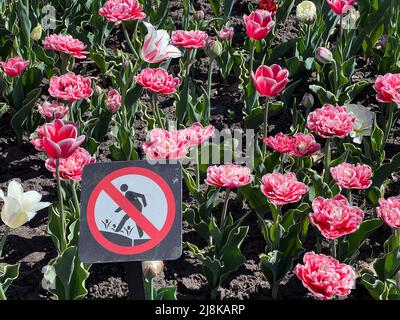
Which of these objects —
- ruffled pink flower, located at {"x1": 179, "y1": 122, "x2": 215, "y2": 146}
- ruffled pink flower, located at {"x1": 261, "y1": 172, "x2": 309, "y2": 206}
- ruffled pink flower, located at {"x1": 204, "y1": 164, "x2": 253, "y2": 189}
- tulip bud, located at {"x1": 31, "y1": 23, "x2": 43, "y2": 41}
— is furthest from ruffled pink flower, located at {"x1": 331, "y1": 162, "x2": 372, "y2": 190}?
tulip bud, located at {"x1": 31, "y1": 23, "x2": 43, "y2": 41}

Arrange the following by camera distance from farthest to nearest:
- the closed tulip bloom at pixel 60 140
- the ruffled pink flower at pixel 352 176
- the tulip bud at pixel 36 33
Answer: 1. the tulip bud at pixel 36 33
2. the ruffled pink flower at pixel 352 176
3. the closed tulip bloom at pixel 60 140

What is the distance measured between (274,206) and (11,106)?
1.07 m

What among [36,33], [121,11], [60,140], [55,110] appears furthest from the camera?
[36,33]

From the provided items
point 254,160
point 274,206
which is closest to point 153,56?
point 254,160

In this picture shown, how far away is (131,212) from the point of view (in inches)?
58.9

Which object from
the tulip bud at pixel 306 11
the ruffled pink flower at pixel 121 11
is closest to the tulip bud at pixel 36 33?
the ruffled pink flower at pixel 121 11

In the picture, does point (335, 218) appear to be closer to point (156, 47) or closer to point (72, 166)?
point (72, 166)

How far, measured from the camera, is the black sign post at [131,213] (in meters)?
1.49

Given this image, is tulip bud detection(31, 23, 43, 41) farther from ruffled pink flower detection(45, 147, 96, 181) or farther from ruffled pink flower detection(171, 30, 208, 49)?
ruffled pink flower detection(45, 147, 96, 181)

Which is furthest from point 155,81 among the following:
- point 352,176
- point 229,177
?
point 352,176

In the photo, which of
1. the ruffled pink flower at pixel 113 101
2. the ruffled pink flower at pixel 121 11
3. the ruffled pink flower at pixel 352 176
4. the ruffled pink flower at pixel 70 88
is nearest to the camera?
the ruffled pink flower at pixel 352 176

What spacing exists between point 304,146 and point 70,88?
678 mm

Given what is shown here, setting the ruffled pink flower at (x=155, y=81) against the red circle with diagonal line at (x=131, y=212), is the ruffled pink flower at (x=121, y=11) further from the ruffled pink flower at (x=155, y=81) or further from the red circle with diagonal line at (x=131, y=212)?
the red circle with diagonal line at (x=131, y=212)
